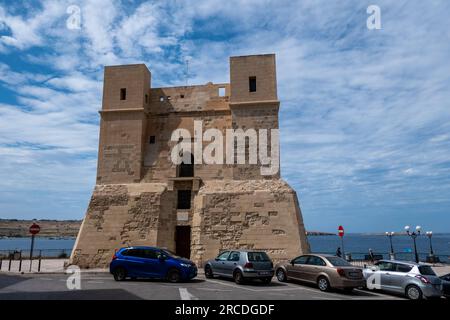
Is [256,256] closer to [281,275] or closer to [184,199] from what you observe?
[281,275]

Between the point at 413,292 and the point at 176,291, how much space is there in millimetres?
8220

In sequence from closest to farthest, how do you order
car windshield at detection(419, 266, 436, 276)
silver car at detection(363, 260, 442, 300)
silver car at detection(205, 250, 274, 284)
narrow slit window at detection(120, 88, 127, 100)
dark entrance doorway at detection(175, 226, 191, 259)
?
silver car at detection(363, 260, 442, 300), car windshield at detection(419, 266, 436, 276), silver car at detection(205, 250, 274, 284), dark entrance doorway at detection(175, 226, 191, 259), narrow slit window at detection(120, 88, 127, 100)

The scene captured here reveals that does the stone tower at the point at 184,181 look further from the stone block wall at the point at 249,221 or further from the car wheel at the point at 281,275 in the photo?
the car wheel at the point at 281,275

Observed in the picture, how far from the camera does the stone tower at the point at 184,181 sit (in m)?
18.4

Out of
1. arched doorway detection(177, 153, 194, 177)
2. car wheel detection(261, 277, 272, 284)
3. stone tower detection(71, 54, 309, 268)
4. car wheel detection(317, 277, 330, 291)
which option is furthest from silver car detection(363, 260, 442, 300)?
arched doorway detection(177, 153, 194, 177)

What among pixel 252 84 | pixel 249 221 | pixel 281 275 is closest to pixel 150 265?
pixel 281 275

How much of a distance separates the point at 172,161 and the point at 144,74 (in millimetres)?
6111

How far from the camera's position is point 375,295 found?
1181 centimetres

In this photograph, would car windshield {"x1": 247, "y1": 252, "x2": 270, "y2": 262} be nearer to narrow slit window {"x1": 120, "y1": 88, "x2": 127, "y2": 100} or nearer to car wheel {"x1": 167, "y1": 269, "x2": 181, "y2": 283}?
car wheel {"x1": 167, "y1": 269, "x2": 181, "y2": 283}

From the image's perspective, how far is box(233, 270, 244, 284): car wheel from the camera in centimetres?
1299

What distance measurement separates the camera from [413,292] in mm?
11258

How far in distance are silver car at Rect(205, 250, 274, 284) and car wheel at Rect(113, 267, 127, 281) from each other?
4029mm
